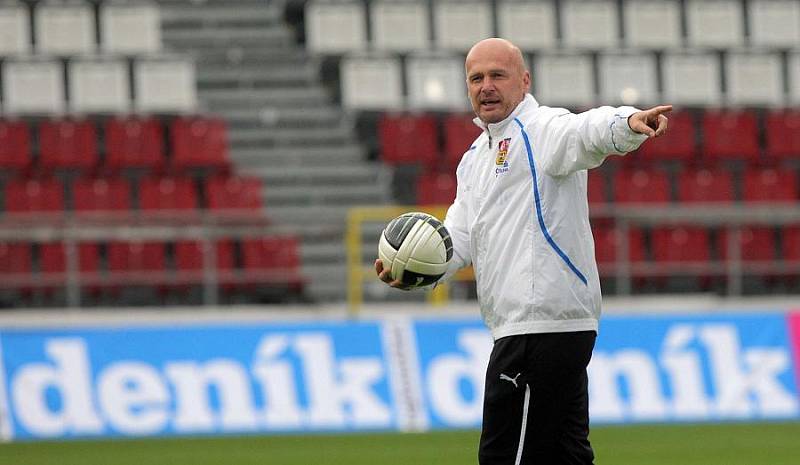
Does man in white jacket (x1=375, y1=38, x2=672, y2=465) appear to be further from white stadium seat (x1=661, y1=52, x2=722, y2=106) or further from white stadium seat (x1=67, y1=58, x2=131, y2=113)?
white stadium seat (x1=661, y1=52, x2=722, y2=106)

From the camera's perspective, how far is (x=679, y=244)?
1725 cm

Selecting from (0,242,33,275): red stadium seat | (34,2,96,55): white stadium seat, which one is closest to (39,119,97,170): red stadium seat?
(34,2,96,55): white stadium seat

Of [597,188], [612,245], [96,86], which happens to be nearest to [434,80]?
[597,188]

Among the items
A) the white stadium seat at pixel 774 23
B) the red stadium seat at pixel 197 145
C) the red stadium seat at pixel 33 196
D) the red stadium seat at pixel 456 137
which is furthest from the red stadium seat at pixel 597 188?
the red stadium seat at pixel 33 196

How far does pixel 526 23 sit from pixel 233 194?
16.8 ft

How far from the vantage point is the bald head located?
222 inches

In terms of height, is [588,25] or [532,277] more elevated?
[588,25]

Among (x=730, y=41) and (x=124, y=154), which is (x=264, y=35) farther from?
(x=730, y=41)

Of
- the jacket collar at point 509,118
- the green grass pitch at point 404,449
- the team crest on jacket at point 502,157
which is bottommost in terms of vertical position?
the green grass pitch at point 404,449

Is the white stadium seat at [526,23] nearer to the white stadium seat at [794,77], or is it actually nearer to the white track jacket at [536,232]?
the white stadium seat at [794,77]

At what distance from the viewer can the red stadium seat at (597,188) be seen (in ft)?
58.5

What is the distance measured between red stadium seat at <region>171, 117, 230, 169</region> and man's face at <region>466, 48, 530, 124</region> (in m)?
12.4

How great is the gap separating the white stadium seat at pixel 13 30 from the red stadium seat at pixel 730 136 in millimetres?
8693

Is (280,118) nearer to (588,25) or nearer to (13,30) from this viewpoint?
(13,30)
